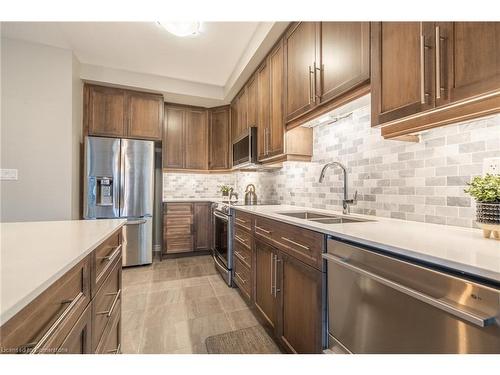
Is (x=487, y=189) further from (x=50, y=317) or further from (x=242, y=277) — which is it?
(x=242, y=277)

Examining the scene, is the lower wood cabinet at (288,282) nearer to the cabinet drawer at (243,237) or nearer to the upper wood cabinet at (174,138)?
the cabinet drawer at (243,237)

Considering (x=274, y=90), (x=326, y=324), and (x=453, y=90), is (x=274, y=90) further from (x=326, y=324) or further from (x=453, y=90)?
(x=326, y=324)

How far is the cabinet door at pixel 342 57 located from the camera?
4.22ft

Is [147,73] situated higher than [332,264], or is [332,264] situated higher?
[147,73]

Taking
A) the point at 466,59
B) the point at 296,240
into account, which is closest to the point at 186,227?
the point at 296,240

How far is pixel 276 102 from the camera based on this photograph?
2.28 meters

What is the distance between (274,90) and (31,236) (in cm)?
213

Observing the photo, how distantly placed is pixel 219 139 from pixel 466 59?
136 inches

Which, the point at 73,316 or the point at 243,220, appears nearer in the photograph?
the point at 73,316

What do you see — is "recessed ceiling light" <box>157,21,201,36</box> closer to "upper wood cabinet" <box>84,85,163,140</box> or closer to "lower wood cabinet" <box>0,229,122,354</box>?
"upper wood cabinet" <box>84,85,163,140</box>

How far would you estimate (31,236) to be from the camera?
0.95 m

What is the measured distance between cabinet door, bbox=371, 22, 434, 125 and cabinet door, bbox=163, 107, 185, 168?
3.21 meters

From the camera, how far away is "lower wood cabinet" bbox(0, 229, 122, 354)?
1.53 ft
